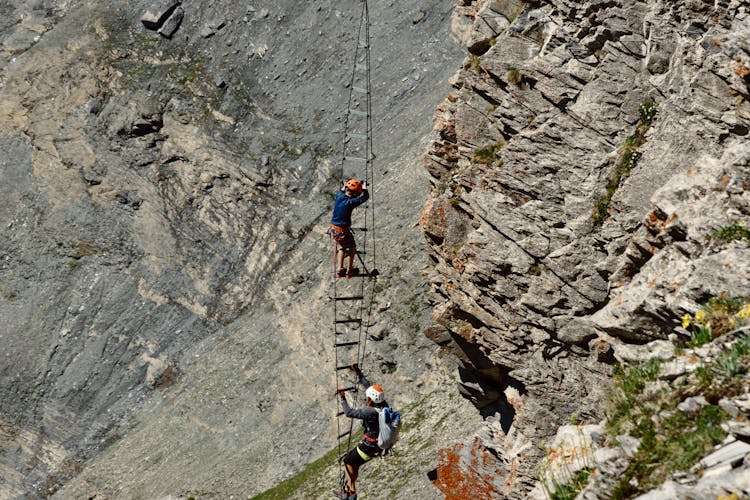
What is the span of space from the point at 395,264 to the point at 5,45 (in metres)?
31.5

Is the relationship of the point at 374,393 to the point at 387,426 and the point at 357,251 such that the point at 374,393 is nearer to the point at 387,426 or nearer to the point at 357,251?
the point at 387,426

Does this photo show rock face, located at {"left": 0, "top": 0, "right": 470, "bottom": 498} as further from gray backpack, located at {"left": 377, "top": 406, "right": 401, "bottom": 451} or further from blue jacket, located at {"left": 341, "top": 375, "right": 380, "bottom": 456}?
gray backpack, located at {"left": 377, "top": 406, "right": 401, "bottom": 451}

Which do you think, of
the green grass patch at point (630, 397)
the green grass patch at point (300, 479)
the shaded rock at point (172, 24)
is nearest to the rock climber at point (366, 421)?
the green grass patch at point (630, 397)

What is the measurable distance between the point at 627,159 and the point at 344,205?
892cm

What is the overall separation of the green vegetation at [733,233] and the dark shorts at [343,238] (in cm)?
1322

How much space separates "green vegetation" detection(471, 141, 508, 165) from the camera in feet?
70.3

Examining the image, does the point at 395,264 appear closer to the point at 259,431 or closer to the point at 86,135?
the point at 259,431

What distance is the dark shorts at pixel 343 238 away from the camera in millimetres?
24609

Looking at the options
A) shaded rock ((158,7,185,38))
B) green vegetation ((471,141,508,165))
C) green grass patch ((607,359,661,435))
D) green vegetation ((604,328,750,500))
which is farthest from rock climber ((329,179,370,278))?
shaded rock ((158,7,185,38))

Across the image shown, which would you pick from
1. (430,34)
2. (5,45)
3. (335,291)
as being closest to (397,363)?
(335,291)

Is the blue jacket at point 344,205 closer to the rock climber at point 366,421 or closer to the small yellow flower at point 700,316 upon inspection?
the rock climber at point 366,421

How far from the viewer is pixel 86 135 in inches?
1970

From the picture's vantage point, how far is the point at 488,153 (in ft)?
70.9

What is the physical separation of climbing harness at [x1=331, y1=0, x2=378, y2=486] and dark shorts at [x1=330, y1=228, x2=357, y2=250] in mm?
9446
